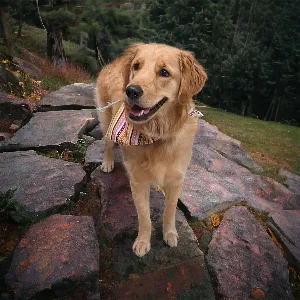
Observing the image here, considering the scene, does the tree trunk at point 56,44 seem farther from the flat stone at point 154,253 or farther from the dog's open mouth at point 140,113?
the dog's open mouth at point 140,113

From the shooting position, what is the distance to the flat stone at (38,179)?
3.37 meters

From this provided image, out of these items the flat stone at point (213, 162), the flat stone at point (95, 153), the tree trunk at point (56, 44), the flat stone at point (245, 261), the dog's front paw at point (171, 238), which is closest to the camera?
the flat stone at point (245, 261)

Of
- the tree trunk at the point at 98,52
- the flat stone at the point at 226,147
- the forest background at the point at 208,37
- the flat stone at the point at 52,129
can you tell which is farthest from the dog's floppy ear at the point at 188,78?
the tree trunk at the point at 98,52

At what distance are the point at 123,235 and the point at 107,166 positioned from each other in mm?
1214

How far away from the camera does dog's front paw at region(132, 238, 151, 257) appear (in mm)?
3092

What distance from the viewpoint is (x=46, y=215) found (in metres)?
3.29

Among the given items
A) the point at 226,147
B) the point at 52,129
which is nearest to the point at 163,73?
the point at 52,129

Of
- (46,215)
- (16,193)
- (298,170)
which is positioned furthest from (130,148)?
(298,170)

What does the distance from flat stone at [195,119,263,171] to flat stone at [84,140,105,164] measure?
83.8 inches

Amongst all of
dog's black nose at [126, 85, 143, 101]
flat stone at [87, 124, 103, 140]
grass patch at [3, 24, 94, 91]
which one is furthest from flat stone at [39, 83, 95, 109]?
dog's black nose at [126, 85, 143, 101]

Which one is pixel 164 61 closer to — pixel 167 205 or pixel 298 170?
pixel 167 205

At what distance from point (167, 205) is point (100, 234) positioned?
784mm

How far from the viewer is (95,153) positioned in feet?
15.4

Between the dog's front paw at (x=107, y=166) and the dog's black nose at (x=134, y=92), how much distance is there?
189 cm
